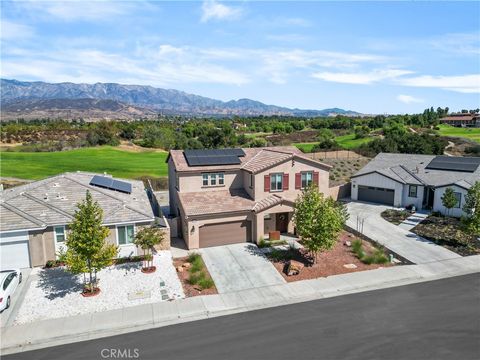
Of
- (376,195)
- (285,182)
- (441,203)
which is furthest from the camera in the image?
(376,195)

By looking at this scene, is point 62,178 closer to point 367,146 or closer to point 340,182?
point 340,182

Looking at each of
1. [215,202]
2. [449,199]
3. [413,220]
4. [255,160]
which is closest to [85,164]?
[255,160]

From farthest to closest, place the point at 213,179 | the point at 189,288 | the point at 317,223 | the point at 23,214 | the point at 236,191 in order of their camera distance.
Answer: the point at 236,191
the point at 213,179
the point at 23,214
the point at 317,223
the point at 189,288

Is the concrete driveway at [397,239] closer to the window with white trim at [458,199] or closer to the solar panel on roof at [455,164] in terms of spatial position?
the window with white trim at [458,199]

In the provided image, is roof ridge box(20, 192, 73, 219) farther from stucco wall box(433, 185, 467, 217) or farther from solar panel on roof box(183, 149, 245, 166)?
stucco wall box(433, 185, 467, 217)

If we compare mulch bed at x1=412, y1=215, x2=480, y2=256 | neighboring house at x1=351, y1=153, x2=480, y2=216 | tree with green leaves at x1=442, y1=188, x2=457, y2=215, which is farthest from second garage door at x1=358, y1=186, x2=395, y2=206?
tree with green leaves at x1=442, y1=188, x2=457, y2=215

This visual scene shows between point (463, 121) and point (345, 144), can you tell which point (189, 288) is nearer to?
point (345, 144)

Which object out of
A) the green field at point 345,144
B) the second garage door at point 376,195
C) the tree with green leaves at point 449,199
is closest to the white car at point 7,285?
the second garage door at point 376,195
